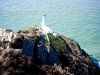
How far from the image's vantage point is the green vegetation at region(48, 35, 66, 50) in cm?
2772

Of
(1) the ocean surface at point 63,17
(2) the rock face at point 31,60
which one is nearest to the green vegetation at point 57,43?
(2) the rock face at point 31,60

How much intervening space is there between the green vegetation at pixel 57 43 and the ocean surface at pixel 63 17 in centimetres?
1677

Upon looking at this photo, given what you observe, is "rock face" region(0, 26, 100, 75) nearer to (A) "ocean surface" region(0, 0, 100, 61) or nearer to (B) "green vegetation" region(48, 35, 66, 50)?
(B) "green vegetation" region(48, 35, 66, 50)

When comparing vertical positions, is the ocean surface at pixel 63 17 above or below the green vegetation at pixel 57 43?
above

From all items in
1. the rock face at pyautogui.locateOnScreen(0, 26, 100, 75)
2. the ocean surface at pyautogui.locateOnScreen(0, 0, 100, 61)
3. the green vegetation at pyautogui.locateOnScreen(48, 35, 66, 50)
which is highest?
the ocean surface at pyautogui.locateOnScreen(0, 0, 100, 61)

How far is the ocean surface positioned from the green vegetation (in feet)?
55.0

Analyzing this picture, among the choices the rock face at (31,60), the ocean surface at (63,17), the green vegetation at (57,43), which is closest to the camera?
the rock face at (31,60)

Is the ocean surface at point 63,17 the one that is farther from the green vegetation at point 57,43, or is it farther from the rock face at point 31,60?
the rock face at point 31,60

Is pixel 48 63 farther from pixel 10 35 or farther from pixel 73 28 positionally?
pixel 73 28

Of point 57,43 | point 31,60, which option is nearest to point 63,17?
point 57,43

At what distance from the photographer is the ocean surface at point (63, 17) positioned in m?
54.2

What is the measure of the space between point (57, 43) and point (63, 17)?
123 feet

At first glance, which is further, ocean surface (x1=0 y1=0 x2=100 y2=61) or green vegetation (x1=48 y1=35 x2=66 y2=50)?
ocean surface (x1=0 y1=0 x2=100 y2=61)

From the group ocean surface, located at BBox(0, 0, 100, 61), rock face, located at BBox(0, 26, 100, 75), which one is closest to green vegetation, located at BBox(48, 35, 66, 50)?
rock face, located at BBox(0, 26, 100, 75)
